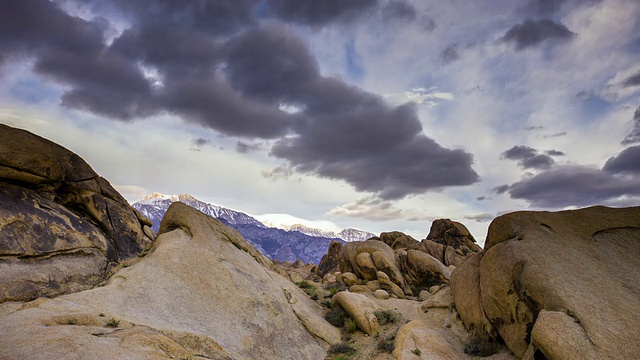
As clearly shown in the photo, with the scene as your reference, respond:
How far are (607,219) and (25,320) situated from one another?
28.1 m

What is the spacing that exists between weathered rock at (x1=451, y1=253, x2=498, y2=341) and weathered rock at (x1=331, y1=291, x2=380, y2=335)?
6445mm

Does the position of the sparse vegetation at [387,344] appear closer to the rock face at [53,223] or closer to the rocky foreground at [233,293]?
the rocky foreground at [233,293]

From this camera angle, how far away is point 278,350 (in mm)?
18656

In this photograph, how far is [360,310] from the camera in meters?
26.4

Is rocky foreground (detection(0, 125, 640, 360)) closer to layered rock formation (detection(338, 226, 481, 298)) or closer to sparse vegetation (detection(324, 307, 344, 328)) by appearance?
sparse vegetation (detection(324, 307, 344, 328))

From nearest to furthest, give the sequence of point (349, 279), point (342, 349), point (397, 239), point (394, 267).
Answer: point (342, 349) < point (349, 279) < point (394, 267) < point (397, 239)

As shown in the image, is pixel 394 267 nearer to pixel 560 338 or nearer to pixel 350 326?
pixel 350 326

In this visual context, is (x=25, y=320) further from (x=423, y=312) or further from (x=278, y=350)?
(x=423, y=312)

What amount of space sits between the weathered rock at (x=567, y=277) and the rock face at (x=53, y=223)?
76.9ft

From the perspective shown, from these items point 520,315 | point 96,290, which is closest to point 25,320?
point 96,290

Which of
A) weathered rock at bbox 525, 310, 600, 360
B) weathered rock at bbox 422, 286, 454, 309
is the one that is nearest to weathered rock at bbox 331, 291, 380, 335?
weathered rock at bbox 422, 286, 454, 309

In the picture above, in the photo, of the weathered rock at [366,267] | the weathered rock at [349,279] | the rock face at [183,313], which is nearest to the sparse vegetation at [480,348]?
the rock face at [183,313]

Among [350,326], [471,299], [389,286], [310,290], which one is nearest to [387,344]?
[350,326]

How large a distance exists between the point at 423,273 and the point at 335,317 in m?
21.4
